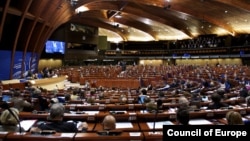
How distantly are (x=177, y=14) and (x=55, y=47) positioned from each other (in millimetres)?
17954

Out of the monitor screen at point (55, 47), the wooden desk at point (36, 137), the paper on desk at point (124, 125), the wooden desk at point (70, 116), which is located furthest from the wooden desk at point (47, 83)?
the monitor screen at point (55, 47)

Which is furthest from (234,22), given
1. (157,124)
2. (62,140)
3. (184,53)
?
(62,140)

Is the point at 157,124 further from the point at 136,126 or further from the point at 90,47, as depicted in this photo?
the point at 90,47

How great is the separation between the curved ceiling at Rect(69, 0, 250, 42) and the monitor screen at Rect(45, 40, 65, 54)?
16.0 feet

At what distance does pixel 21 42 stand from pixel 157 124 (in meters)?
17.9

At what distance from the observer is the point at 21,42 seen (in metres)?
20.4

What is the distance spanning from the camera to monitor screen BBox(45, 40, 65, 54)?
35531mm

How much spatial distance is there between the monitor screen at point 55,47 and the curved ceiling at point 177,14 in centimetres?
487

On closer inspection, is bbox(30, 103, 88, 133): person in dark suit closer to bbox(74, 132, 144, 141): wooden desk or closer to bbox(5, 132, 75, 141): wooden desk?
bbox(5, 132, 75, 141): wooden desk

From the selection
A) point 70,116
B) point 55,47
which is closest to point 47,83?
point 70,116

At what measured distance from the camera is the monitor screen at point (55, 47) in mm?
35531

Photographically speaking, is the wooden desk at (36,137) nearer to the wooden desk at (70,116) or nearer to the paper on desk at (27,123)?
the paper on desk at (27,123)

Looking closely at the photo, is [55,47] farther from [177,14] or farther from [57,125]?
[57,125]

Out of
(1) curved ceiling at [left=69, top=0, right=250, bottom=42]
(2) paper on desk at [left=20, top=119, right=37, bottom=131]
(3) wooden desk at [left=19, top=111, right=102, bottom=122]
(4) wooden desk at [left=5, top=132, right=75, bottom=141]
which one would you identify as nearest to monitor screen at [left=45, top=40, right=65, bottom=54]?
(1) curved ceiling at [left=69, top=0, right=250, bottom=42]
